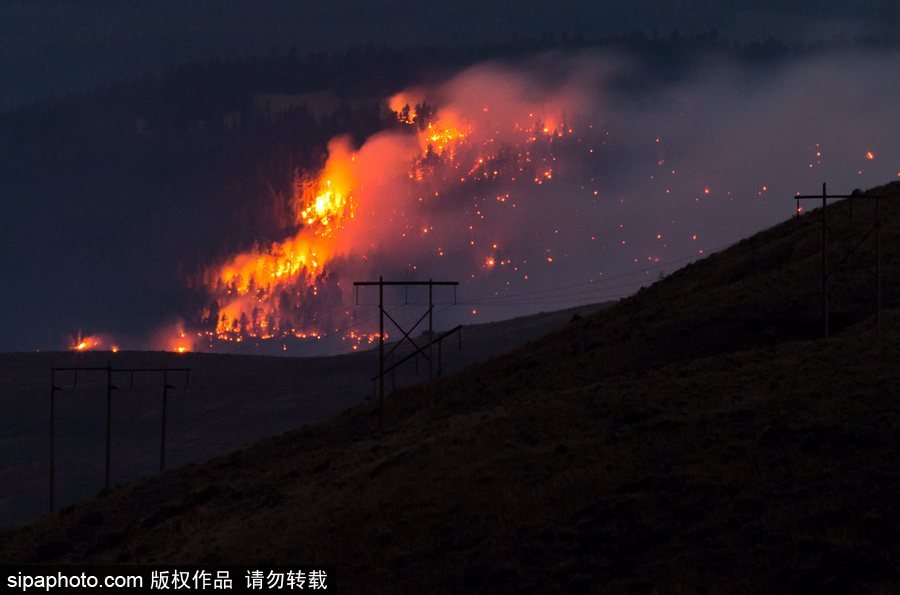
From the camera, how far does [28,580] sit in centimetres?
4431

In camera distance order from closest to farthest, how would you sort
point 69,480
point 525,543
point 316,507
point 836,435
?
point 525,543 < point 836,435 < point 316,507 < point 69,480

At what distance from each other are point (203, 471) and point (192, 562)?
3524 cm

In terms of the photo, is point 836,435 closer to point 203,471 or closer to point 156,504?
point 156,504

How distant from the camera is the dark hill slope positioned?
96.5 ft

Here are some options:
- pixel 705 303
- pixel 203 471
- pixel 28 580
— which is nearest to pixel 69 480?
pixel 203 471

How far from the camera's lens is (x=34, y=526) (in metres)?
67.0

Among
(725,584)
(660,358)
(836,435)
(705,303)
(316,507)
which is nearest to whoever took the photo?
(725,584)

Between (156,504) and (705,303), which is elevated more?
(705,303)

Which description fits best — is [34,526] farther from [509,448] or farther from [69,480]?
[69,480]

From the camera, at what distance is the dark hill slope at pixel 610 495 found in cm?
2942

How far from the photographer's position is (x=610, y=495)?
35.9 metres

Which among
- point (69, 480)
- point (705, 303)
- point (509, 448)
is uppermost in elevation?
point (705, 303)

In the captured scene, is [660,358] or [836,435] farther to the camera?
[660,358]

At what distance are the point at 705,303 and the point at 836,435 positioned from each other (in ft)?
142
